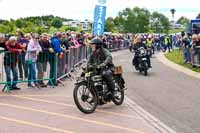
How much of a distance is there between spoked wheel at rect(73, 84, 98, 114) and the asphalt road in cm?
134

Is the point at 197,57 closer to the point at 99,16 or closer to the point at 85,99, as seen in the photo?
the point at 99,16

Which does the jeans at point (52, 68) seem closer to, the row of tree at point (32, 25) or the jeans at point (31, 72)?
the jeans at point (31, 72)

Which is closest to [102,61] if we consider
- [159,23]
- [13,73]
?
[13,73]

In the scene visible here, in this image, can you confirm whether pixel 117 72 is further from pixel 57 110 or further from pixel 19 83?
pixel 19 83

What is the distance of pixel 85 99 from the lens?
1087 centimetres

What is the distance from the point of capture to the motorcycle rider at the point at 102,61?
37.3 ft

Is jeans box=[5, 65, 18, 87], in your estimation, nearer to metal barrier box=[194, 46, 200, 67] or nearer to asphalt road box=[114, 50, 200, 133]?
asphalt road box=[114, 50, 200, 133]

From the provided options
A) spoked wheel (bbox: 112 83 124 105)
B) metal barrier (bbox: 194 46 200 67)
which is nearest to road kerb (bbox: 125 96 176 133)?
spoked wheel (bbox: 112 83 124 105)

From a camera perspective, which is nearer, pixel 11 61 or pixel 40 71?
pixel 11 61

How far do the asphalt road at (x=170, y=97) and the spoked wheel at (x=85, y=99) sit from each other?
1.34 metres

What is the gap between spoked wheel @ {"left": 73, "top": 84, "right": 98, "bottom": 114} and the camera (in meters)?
10.7

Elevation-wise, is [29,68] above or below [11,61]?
below

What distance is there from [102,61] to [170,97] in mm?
2866

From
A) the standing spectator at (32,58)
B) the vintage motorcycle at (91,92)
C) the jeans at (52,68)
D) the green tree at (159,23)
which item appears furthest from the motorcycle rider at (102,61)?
the green tree at (159,23)
